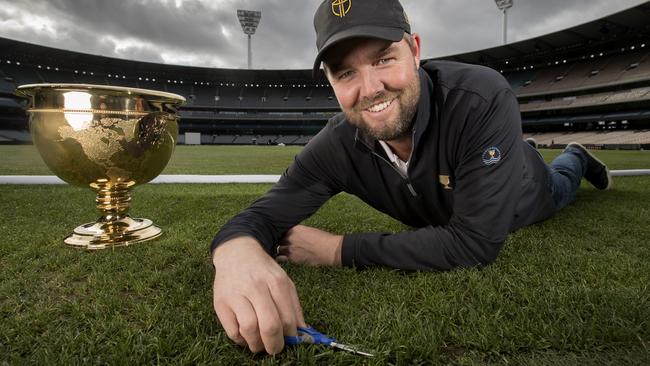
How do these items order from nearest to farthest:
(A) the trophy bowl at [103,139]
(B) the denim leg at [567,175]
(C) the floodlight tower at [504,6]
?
(A) the trophy bowl at [103,139] < (B) the denim leg at [567,175] < (C) the floodlight tower at [504,6]

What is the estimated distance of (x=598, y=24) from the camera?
2673 centimetres

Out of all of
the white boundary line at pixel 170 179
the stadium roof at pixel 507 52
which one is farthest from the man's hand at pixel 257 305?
the stadium roof at pixel 507 52

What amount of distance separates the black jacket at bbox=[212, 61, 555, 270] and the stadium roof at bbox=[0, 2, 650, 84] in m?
31.9

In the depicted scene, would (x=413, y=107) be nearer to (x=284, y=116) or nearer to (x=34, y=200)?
(x=34, y=200)

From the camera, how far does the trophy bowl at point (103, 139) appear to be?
1.88 metres

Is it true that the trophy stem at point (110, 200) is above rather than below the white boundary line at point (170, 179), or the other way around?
above

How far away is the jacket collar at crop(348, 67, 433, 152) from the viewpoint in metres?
1.56

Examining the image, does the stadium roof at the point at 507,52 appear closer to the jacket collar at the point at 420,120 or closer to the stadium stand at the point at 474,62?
the stadium stand at the point at 474,62

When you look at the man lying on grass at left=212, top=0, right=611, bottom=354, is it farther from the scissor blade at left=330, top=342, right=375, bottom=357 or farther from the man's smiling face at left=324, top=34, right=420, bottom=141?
the scissor blade at left=330, top=342, right=375, bottom=357

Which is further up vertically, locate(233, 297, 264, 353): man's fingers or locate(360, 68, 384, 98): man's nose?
locate(360, 68, 384, 98): man's nose

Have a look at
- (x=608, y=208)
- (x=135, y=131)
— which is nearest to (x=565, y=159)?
(x=608, y=208)

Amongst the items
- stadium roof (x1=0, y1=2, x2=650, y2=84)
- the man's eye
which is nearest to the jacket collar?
the man's eye

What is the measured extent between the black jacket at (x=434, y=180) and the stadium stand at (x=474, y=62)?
99.3 feet

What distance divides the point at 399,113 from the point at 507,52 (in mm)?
38114
